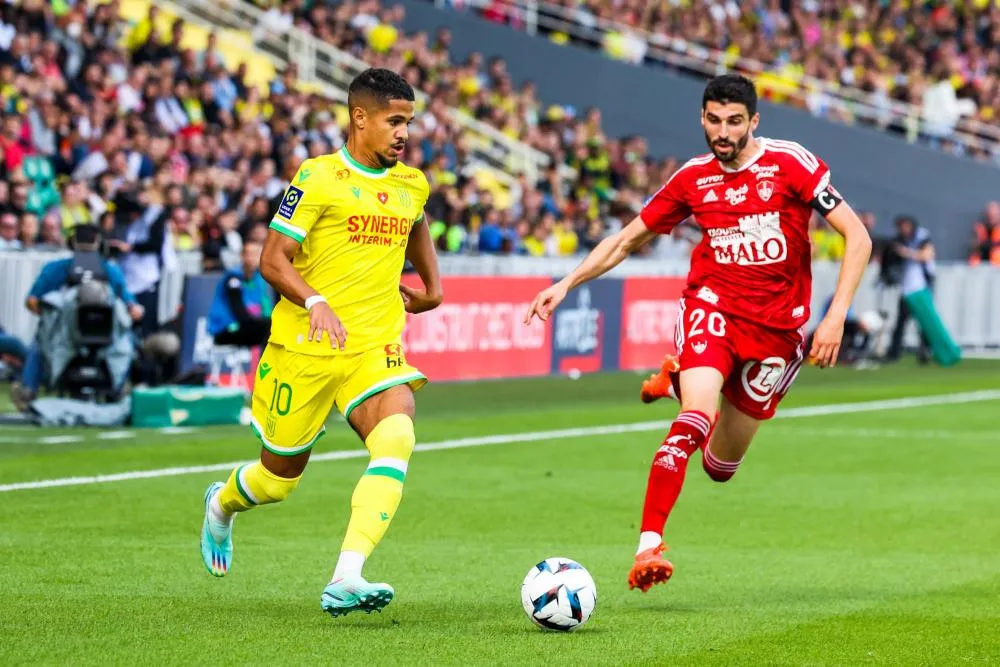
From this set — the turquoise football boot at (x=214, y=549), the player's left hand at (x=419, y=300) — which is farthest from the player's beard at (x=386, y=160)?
the turquoise football boot at (x=214, y=549)

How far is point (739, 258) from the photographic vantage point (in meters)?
8.89

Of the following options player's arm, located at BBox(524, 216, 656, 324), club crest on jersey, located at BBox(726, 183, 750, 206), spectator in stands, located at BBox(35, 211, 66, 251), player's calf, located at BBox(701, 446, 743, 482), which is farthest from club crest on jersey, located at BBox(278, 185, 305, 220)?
spectator in stands, located at BBox(35, 211, 66, 251)

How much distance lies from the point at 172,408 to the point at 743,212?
28.7 feet

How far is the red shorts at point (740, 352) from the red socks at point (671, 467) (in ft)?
1.49

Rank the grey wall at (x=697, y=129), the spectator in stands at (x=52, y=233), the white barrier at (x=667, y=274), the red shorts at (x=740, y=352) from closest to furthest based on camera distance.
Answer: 1. the red shorts at (x=740, y=352)
2. the white barrier at (x=667, y=274)
3. the spectator in stands at (x=52, y=233)
4. the grey wall at (x=697, y=129)

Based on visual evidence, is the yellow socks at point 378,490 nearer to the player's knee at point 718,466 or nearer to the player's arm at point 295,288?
the player's arm at point 295,288

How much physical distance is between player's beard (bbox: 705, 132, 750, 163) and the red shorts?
0.71 m

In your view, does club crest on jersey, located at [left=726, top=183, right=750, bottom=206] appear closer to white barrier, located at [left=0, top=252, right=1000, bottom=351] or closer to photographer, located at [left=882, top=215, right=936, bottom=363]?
white barrier, located at [left=0, top=252, right=1000, bottom=351]

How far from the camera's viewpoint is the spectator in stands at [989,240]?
3419cm

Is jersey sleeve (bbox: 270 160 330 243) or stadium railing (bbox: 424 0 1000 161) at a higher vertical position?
stadium railing (bbox: 424 0 1000 161)

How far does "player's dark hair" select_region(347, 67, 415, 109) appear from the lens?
25.6 feet

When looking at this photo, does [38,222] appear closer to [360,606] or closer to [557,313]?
[557,313]

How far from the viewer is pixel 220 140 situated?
22.7 metres

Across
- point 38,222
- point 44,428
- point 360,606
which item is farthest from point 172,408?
point 360,606
